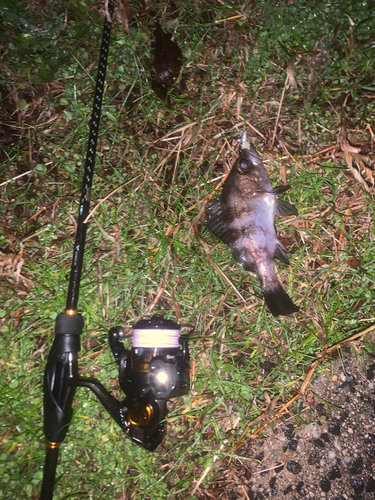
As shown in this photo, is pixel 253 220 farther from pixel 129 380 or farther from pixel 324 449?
pixel 324 449

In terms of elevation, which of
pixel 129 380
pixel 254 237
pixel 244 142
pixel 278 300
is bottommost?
pixel 129 380

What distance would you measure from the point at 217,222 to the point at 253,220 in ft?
0.97

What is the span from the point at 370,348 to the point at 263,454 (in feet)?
4.28

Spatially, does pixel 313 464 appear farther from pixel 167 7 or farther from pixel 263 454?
pixel 167 7

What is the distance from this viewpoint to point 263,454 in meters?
2.71

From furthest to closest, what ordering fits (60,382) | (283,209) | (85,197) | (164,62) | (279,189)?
(164,62) → (283,209) → (279,189) → (85,197) → (60,382)

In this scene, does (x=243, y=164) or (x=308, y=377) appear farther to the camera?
(x=308, y=377)

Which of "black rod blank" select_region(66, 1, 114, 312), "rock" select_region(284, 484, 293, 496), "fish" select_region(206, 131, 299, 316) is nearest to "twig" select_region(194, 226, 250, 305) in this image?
"fish" select_region(206, 131, 299, 316)

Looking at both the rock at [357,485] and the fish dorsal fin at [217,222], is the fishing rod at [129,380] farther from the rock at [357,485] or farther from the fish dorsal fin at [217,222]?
the rock at [357,485]

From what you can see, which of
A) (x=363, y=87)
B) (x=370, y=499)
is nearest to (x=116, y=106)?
(x=363, y=87)

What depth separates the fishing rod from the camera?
6.83 ft

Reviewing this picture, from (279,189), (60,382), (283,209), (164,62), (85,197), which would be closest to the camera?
(60,382)

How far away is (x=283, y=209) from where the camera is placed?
2668 millimetres

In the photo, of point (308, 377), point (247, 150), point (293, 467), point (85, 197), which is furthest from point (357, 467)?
point (85, 197)
